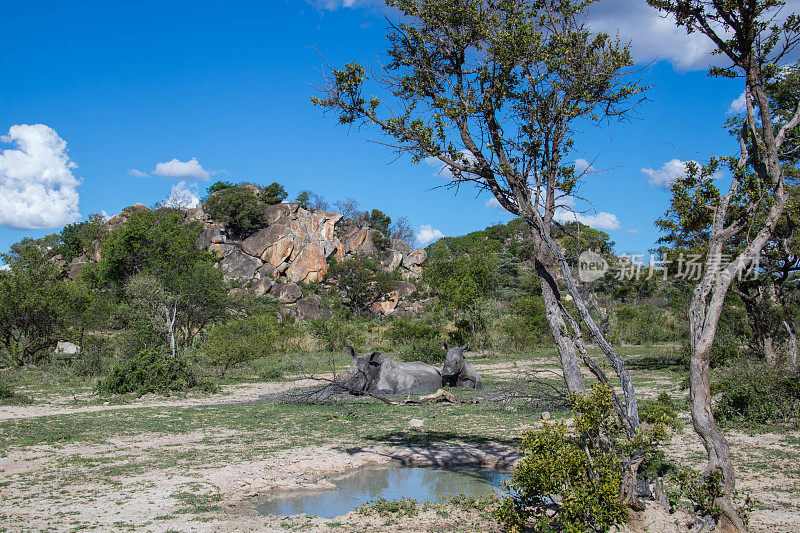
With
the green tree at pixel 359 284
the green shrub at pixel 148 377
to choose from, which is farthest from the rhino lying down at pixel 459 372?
the green tree at pixel 359 284

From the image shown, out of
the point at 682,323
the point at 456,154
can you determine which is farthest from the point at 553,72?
the point at 682,323

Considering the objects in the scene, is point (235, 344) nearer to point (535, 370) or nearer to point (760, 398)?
point (535, 370)

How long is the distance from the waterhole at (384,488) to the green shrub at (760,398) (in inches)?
196

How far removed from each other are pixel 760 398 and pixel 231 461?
8.59 meters

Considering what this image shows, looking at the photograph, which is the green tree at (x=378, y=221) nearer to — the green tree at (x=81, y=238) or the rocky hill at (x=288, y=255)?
the rocky hill at (x=288, y=255)

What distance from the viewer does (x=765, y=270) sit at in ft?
51.0

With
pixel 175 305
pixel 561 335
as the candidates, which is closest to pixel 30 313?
pixel 175 305

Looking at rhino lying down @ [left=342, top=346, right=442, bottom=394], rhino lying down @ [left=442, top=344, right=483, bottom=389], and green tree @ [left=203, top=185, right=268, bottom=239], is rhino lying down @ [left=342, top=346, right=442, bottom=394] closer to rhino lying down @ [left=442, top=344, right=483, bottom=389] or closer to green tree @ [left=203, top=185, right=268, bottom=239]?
rhino lying down @ [left=442, top=344, right=483, bottom=389]

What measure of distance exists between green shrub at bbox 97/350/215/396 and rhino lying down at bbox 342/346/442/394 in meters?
4.05

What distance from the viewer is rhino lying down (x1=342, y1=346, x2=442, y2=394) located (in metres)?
13.0

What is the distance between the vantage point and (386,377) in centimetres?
1349

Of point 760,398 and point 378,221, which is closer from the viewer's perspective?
point 760,398

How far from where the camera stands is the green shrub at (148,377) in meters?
13.8

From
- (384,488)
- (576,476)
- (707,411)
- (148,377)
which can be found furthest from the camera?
(148,377)
